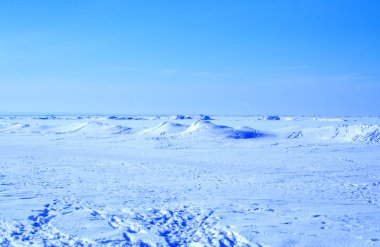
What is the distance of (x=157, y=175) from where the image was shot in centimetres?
1489

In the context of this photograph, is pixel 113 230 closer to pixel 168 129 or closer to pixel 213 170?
pixel 213 170

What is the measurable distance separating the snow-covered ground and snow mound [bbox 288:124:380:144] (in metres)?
5.76

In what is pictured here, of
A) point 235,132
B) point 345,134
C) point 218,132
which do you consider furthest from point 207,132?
point 345,134

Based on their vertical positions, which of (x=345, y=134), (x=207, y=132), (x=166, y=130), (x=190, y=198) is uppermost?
(x=345, y=134)

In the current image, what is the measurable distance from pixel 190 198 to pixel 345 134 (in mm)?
23022

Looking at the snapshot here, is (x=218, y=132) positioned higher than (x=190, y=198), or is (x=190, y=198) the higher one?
(x=218, y=132)

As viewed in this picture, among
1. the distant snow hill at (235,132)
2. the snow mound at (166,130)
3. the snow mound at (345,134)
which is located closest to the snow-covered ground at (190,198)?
the snow mound at (345,134)

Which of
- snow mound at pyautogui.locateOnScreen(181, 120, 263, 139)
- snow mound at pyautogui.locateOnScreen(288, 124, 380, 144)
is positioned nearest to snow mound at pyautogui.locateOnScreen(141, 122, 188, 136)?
snow mound at pyautogui.locateOnScreen(181, 120, 263, 139)

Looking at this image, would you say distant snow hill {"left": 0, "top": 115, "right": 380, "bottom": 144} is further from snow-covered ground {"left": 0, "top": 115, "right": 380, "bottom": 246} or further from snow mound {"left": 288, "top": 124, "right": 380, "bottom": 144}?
snow-covered ground {"left": 0, "top": 115, "right": 380, "bottom": 246}

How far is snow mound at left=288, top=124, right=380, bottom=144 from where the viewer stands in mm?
28702

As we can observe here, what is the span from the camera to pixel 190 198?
10.7m

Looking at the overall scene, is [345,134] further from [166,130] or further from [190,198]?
[190,198]

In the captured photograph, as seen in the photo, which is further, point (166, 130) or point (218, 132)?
point (166, 130)

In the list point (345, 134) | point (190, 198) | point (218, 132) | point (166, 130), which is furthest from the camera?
point (166, 130)
